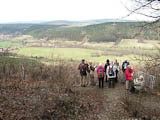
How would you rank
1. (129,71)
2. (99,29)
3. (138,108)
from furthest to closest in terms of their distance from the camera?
(99,29) < (129,71) < (138,108)

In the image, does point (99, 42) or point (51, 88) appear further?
point (99, 42)

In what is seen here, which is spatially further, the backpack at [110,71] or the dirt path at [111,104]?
the backpack at [110,71]

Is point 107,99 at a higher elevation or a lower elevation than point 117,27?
lower

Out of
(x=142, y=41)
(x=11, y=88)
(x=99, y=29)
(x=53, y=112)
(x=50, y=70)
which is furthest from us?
(x=99, y=29)

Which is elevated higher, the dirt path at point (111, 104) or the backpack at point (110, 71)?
the backpack at point (110, 71)

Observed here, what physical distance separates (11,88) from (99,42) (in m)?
89.8

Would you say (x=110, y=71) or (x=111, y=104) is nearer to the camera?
(x=111, y=104)

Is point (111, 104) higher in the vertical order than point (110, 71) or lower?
lower

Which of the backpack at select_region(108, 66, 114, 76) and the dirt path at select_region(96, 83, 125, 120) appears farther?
the backpack at select_region(108, 66, 114, 76)

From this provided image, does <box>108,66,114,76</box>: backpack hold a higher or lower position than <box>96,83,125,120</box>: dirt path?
higher

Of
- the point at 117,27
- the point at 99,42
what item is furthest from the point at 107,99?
the point at 117,27

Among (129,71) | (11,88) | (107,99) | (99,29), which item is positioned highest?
(99,29)

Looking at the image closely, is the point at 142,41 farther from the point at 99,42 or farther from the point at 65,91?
the point at 65,91

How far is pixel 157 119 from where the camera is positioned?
5395 mm
